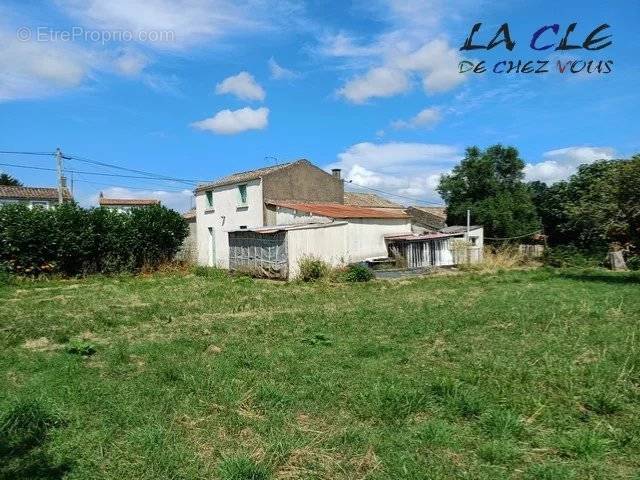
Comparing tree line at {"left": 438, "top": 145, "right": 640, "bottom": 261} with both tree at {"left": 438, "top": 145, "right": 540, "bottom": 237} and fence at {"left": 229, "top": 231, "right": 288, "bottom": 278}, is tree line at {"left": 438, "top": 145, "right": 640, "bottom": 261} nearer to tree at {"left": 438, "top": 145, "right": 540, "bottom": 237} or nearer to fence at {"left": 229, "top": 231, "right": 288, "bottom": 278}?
tree at {"left": 438, "top": 145, "right": 540, "bottom": 237}

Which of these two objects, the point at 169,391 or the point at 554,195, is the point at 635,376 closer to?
the point at 169,391

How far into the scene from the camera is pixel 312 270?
772 inches

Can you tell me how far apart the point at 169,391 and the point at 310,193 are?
25.6 m

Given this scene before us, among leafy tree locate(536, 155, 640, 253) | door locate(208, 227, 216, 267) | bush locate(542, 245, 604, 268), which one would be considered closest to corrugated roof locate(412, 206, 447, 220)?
bush locate(542, 245, 604, 268)

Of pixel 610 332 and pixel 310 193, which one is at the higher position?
pixel 310 193

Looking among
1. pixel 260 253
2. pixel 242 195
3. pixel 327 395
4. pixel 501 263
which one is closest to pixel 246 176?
pixel 242 195

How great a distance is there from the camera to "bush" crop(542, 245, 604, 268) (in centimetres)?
2491

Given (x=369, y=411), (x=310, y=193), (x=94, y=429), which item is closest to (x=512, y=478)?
(x=369, y=411)

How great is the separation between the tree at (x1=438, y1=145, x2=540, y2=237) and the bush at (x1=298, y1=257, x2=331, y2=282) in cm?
1687

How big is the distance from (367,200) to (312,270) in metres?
19.0

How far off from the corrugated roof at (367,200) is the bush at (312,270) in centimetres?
1542

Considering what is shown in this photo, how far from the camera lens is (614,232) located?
17.8m

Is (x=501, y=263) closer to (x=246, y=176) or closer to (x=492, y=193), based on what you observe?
(x=492, y=193)

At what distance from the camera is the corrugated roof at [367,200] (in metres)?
35.8
